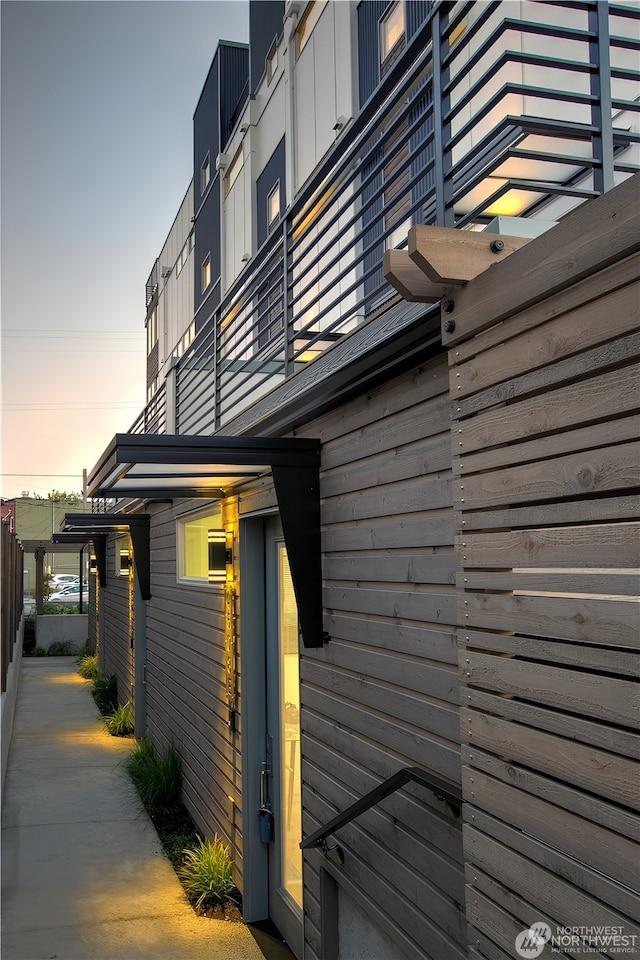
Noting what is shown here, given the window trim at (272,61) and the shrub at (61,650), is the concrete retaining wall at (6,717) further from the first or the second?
the shrub at (61,650)

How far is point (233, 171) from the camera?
12648 millimetres

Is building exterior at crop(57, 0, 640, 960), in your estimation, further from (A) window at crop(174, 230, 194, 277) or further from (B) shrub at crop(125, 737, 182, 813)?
(A) window at crop(174, 230, 194, 277)

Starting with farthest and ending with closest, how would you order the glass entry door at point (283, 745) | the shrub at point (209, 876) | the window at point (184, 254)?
1. the window at point (184, 254)
2. the shrub at point (209, 876)
3. the glass entry door at point (283, 745)

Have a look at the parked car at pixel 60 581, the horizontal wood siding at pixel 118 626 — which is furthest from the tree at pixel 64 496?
the horizontal wood siding at pixel 118 626

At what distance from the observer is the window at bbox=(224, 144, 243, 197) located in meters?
12.2

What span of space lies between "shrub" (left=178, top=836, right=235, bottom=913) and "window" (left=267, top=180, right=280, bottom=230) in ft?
23.7

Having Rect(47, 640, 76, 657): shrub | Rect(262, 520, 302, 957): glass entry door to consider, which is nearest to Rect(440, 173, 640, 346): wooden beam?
Rect(262, 520, 302, 957): glass entry door

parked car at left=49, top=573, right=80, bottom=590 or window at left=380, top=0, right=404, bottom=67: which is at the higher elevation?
window at left=380, top=0, right=404, bottom=67

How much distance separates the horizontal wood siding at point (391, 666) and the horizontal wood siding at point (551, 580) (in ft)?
2.25

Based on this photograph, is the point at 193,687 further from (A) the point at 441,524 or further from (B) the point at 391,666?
(A) the point at 441,524

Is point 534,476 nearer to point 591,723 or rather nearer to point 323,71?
point 591,723

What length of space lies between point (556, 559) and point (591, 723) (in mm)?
387

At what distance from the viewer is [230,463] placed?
445 cm

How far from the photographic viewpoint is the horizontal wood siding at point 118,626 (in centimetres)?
1317
